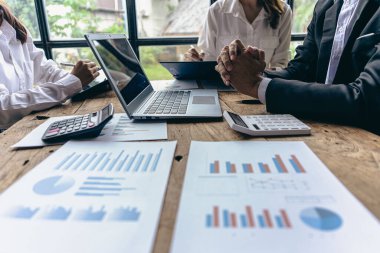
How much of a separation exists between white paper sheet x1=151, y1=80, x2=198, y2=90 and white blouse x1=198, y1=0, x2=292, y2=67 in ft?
1.58

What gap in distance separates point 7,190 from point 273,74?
947 mm

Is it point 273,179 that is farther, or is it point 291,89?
point 291,89

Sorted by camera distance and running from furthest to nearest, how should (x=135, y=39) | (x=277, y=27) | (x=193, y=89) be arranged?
(x=135, y=39), (x=277, y=27), (x=193, y=89)

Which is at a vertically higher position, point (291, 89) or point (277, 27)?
point (277, 27)

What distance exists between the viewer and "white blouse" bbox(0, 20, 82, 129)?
2.90 feet

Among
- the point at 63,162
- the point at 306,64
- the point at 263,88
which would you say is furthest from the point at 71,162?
the point at 306,64

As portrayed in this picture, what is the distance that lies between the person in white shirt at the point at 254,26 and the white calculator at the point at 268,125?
3.33ft

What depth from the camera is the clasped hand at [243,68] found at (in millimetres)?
838

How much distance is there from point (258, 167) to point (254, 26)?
1.40 metres

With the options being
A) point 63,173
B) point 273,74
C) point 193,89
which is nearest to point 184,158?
point 63,173

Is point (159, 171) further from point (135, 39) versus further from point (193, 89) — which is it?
point (135, 39)

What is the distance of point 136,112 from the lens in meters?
0.77

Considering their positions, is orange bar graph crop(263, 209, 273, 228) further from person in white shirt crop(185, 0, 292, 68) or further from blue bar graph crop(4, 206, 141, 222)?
person in white shirt crop(185, 0, 292, 68)

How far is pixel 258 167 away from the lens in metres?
0.48
